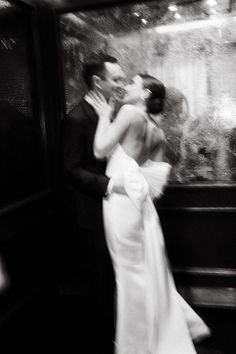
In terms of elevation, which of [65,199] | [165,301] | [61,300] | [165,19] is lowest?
[61,300]

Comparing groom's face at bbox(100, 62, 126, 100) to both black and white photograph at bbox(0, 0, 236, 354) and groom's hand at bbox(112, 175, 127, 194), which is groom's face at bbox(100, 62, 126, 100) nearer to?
black and white photograph at bbox(0, 0, 236, 354)

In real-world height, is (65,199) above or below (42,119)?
below

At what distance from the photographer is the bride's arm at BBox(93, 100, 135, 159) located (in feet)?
9.21

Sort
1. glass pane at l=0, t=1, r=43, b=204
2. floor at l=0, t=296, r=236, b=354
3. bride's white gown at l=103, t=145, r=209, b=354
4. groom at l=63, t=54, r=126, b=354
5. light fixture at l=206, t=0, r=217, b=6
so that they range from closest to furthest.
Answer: bride's white gown at l=103, t=145, r=209, b=354
groom at l=63, t=54, r=126, b=354
floor at l=0, t=296, r=236, b=354
glass pane at l=0, t=1, r=43, b=204
light fixture at l=206, t=0, r=217, b=6

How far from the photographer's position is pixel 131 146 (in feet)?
9.46

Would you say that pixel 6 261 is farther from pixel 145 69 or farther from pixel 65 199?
pixel 145 69

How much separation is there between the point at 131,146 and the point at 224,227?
4.01 feet

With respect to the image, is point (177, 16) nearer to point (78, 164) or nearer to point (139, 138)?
point (139, 138)

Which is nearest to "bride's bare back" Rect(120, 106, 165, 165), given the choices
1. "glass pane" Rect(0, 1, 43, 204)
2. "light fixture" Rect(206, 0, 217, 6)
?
"glass pane" Rect(0, 1, 43, 204)

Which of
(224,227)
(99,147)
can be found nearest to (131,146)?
(99,147)

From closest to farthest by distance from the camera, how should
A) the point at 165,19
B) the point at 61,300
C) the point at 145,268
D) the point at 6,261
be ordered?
the point at 145,268
the point at 6,261
the point at 165,19
the point at 61,300

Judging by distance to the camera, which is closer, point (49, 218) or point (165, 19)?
point (165, 19)

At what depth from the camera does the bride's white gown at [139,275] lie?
278 cm

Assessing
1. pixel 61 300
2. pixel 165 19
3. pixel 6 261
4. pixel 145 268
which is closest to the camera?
pixel 145 268
